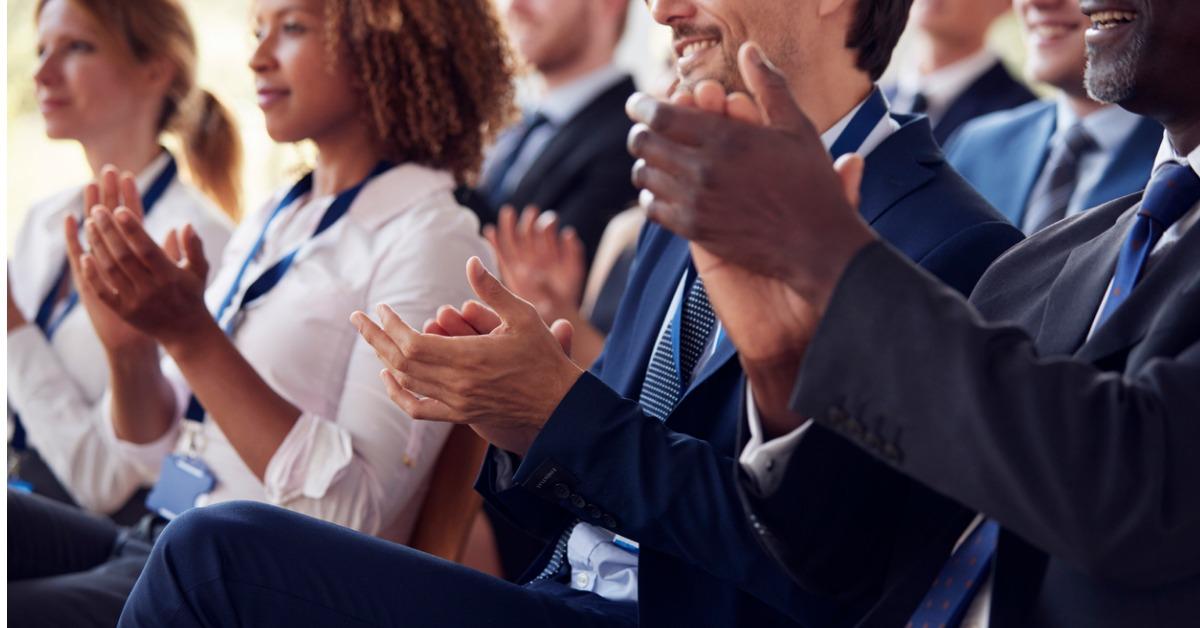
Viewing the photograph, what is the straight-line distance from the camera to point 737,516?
1.30 meters

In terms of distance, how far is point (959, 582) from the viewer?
1196 mm

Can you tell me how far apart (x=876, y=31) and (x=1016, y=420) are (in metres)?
0.90

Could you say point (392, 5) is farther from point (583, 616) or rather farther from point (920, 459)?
point (920, 459)

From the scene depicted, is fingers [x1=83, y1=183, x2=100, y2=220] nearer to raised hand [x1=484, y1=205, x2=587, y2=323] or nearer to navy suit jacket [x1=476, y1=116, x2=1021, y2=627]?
raised hand [x1=484, y1=205, x2=587, y2=323]

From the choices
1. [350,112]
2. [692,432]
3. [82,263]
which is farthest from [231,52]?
[692,432]

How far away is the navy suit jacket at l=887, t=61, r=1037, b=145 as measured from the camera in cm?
363

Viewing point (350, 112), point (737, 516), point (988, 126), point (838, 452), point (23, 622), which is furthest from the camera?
point (988, 126)

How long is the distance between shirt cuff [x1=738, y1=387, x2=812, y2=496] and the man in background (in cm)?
265

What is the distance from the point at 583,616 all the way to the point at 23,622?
0.87 m

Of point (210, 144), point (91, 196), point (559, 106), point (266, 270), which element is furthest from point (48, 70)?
point (559, 106)


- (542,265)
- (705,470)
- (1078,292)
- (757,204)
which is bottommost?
Result: (542,265)

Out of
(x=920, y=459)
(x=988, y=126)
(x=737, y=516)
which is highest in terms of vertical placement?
(x=920, y=459)

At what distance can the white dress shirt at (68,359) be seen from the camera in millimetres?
2512

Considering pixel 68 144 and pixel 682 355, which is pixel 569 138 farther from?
pixel 682 355
